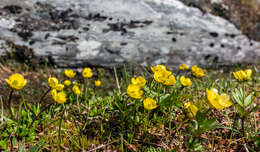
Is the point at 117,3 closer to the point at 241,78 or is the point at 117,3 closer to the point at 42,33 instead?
the point at 42,33

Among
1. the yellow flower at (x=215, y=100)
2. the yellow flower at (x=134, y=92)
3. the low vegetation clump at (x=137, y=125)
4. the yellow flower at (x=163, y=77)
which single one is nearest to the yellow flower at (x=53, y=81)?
the low vegetation clump at (x=137, y=125)

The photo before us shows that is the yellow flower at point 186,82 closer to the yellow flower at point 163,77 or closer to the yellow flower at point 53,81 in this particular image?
the yellow flower at point 163,77

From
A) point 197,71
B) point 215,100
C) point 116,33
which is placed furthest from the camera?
point 116,33

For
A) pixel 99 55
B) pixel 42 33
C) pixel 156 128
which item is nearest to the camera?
pixel 156 128

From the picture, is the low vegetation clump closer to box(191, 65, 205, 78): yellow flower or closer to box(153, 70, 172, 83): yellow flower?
box(153, 70, 172, 83): yellow flower

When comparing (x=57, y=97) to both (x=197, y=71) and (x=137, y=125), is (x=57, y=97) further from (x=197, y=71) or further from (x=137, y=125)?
(x=197, y=71)

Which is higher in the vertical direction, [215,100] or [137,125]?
[215,100]

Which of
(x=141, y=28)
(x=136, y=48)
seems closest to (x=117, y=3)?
(x=141, y=28)

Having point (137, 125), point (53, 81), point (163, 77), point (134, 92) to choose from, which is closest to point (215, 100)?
point (163, 77)
